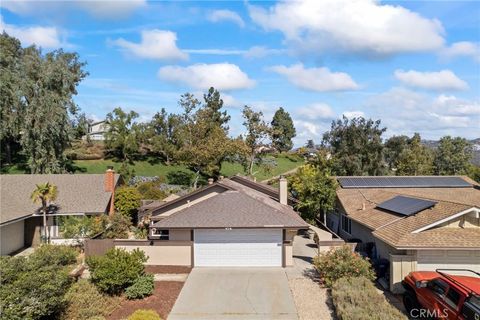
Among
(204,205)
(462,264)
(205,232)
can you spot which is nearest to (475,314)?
(462,264)

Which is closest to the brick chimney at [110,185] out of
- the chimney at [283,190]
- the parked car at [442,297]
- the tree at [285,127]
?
the chimney at [283,190]

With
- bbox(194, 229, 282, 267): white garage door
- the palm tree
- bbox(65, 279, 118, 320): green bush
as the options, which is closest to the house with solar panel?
bbox(194, 229, 282, 267): white garage door

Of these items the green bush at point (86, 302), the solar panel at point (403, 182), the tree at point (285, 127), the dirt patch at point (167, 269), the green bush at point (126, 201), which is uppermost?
the tree at point (285, 127)

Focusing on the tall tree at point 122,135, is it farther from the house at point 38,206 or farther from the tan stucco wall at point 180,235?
the tan stucco wall at point 180,235

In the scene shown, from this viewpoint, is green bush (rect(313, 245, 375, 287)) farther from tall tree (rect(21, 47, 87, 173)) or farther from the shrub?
tall tree (rect(21, 47, 87, 173))

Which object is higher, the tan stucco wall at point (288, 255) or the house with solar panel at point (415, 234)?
the house with solar panel at point (415, 234)

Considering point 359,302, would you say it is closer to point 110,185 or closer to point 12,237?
point 12,237

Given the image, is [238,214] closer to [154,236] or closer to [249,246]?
[249,246]
